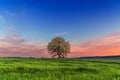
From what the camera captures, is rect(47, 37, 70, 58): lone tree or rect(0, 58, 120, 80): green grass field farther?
rect(47, 37, 70, 58): lone tree

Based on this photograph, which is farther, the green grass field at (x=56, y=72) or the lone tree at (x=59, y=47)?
the lone tree at (x=59, y=47)

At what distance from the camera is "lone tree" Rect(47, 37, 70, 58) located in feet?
339

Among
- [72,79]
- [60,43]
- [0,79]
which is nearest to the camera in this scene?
[0,79]

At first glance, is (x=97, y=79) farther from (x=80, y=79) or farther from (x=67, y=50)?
(x=67, y=50)

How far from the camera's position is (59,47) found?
104 m

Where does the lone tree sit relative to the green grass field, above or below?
above

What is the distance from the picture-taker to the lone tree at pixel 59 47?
10319 centimetres

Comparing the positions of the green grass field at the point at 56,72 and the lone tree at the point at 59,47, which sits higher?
the lone tree at the point at 59,47

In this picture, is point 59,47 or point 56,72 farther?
point 59,47

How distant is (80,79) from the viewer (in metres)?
16.9

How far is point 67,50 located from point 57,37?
6709 millimetres

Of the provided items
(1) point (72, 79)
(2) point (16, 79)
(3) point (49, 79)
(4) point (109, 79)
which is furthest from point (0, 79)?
(4) point (109, 79)

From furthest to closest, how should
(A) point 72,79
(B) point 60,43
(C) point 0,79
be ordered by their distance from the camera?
(B) point 60,43 → (A) point 72,79 → (C) point 0,79

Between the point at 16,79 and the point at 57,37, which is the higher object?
the point at 57,37
